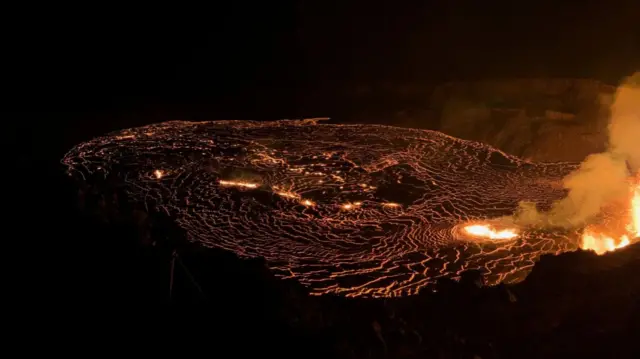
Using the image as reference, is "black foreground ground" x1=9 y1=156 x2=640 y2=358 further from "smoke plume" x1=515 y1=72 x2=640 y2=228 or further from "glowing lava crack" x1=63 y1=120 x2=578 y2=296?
"smoke plume" x1=515 y1=72 x2=640 y2=228

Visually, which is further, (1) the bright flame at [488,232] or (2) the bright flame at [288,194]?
(2) the bright flame at [288,194]

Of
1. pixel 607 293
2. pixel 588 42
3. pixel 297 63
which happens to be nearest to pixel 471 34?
pixel 588 42

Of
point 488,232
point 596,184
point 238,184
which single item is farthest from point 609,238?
point 238,184

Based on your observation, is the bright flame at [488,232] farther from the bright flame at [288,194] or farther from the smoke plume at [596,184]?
the bright flame at [288,194]

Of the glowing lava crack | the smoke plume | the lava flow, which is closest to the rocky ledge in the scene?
the glowing lava crack

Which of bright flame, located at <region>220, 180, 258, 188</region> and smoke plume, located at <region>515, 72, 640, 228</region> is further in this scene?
bright flame, located at <region>220, 180, 258, 188</region>

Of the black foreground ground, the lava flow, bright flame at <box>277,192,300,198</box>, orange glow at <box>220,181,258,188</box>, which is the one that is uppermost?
orange glow at <box>220,181,258,188</box>

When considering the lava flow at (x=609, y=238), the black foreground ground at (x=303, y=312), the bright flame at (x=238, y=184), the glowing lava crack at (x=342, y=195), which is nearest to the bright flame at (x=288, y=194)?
the glowing lava crack at (x=342, y=195)

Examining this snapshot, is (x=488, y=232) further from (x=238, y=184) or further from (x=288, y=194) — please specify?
(x=238, y=184)
